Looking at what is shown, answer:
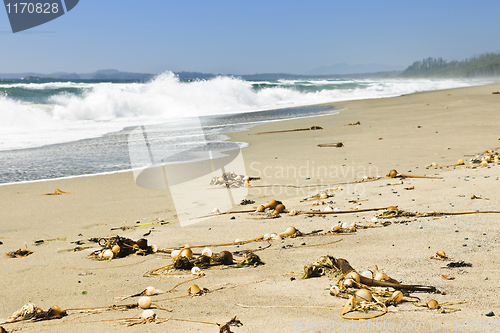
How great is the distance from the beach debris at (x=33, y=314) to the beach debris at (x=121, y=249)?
847mm

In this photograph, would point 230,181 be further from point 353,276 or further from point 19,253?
point 353,276

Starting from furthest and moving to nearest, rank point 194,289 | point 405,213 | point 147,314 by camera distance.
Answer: point 405,213 → point 194,289 → point 147,314

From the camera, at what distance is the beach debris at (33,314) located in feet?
6.75

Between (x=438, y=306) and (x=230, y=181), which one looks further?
(x=230, y=181)

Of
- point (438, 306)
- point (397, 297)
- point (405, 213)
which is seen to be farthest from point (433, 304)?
point (405, 213)

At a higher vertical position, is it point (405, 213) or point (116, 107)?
point (116, 107)

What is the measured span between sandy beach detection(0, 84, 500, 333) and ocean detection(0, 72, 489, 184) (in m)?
1.63

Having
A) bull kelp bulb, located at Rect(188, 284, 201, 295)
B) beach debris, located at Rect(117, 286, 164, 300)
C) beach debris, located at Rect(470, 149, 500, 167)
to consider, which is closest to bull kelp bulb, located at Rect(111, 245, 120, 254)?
beach debris, located at Rect(117, 286, 164, 300)

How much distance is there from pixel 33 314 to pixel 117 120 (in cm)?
1578

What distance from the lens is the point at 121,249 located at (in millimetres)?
2996

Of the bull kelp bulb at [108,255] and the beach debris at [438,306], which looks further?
the bull kelp bulb at [108,255]

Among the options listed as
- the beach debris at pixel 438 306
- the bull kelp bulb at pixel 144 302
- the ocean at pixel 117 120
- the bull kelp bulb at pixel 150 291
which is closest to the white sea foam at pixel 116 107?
the ocean at pixel 117 120

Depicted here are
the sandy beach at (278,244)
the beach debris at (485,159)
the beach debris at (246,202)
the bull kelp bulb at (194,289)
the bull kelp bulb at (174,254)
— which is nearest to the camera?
the sandy beach at (278,244)

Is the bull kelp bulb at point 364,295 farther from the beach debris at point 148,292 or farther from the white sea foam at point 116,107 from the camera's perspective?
the white sea foam at point 116,107
